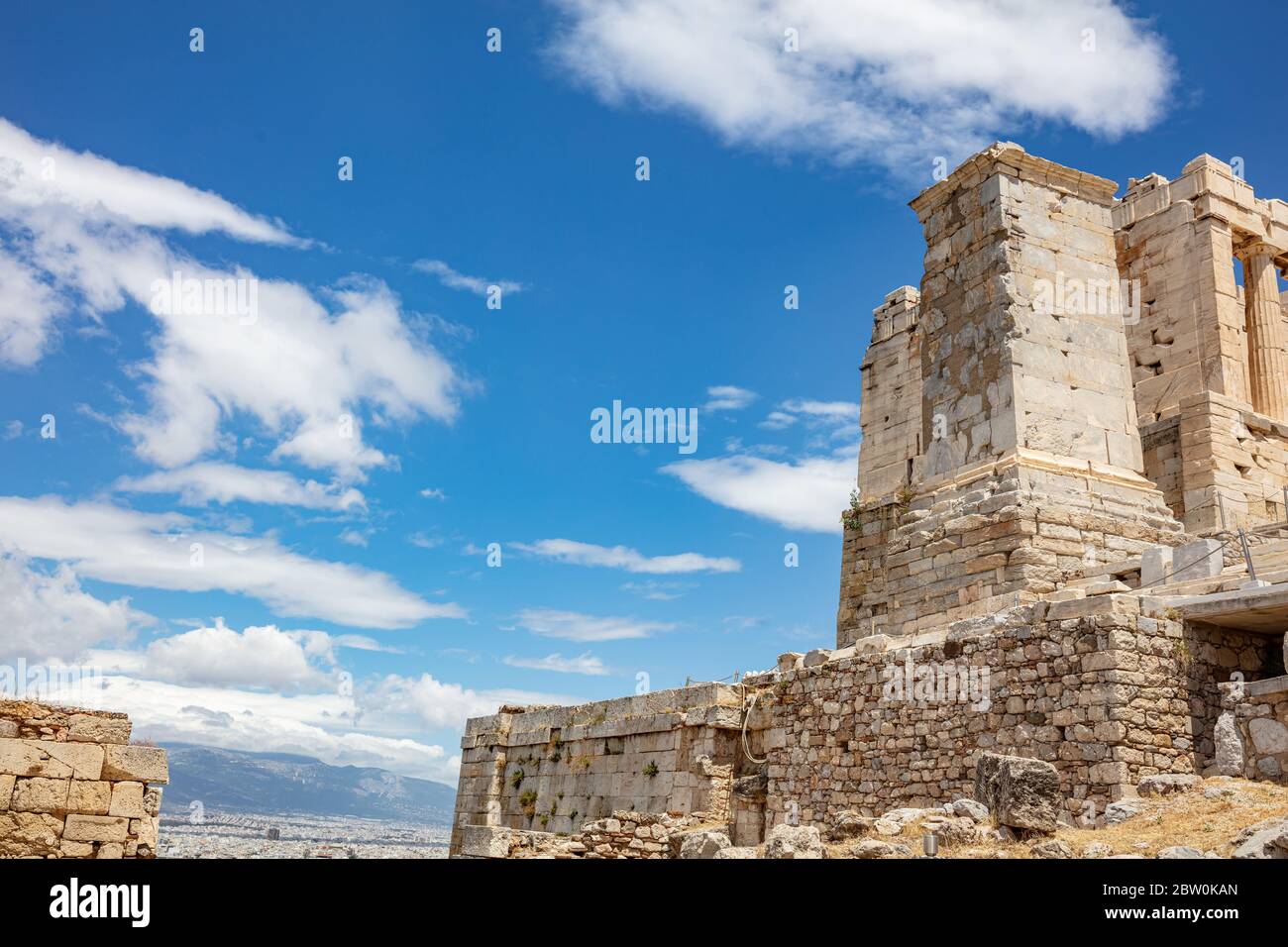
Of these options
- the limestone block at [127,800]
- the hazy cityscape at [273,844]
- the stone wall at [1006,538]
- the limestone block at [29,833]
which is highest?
the stone wall at [1006,538]

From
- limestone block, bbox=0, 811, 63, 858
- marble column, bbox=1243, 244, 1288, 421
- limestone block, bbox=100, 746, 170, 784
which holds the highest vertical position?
marble column, bbox=1243, 244, 1288, 421

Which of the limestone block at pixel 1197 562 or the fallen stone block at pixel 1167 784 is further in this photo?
the limestone block at pixel 1197 562

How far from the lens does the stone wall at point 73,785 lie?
27.8 ft

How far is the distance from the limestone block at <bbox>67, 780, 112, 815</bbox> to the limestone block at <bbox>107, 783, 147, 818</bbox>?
0.14 feet

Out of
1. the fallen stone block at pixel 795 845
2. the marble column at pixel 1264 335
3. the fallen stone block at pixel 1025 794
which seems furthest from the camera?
the marble column at pixel 1264 335

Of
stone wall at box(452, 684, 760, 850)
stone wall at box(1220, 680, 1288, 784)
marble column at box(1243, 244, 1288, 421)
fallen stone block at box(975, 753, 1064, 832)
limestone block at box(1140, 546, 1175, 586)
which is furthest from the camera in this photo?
marble column at box(1243, 244, 1288, 421)

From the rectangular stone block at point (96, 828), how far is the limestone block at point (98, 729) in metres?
0.60

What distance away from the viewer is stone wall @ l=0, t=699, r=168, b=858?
8484 mm

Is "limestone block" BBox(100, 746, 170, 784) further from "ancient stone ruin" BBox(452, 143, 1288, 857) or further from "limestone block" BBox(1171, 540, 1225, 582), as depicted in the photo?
"limestone block" BBox(1171, 540, 1225, 582)

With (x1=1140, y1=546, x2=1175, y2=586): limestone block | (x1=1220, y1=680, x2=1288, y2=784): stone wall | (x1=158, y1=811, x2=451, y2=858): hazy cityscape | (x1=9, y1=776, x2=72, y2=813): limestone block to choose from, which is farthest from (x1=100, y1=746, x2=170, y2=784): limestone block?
(x1=1140, y1=546, x2=1175, y2=586): limestone block

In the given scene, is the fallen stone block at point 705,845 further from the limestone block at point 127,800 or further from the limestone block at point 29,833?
the limestone block at point 29,833

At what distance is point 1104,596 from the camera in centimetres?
960

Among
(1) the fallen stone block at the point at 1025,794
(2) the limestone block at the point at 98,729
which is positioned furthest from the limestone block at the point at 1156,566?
(2) the limestone block at the point at 98,729

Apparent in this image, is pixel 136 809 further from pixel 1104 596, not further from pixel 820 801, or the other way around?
pixel 1104 596
